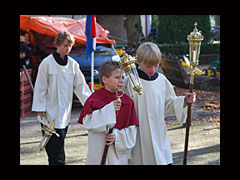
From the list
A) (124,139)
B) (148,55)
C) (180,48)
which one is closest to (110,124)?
(124,139)

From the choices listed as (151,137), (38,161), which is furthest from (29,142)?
(151,137)

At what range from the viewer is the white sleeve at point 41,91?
495cm

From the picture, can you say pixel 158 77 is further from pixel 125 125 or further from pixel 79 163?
pixel 79 163

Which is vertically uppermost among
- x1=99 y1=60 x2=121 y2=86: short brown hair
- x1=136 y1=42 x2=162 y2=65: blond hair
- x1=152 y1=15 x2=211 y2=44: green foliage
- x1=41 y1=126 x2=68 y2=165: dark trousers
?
x1=152 y1=15 x2=211 y2=44: green foliage

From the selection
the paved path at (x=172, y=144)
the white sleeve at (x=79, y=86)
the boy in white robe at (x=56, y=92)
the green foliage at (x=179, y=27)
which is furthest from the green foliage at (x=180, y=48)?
the boy in white robe at (x=56, y=92)

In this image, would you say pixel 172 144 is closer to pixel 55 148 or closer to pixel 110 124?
pixel 55 148

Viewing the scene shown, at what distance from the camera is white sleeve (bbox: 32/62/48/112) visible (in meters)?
4.95

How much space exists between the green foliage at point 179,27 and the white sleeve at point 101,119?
54.7 ft

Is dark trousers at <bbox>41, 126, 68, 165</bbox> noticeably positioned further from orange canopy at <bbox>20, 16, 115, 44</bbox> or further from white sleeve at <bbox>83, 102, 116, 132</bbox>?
orange canopy at <bbox>20, 16, 115, 44</bbox>

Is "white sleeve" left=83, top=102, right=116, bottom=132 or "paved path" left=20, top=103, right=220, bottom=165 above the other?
"white sleeve" left=83, top=102, right=116, bottom=132

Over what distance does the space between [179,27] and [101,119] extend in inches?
673

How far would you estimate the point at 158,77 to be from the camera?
13.1ft

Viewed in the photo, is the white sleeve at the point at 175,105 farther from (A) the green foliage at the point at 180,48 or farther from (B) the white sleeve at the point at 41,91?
(A) the green foliage at the point at 180,48

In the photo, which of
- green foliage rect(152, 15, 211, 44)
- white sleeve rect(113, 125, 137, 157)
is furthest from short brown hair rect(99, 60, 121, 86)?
green foliage rect(152, 15, 211, 44)
